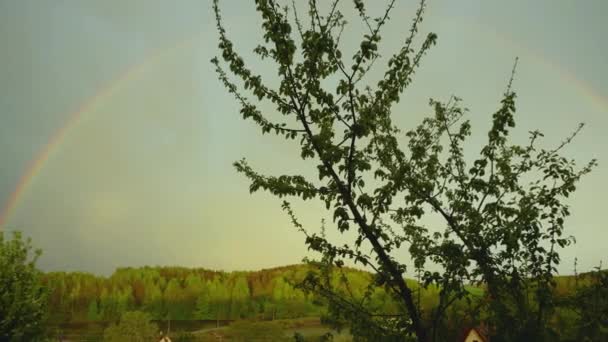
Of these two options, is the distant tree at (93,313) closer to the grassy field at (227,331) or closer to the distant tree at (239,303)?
the grassy field at (227,331)

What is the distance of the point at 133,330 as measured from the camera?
167 feet

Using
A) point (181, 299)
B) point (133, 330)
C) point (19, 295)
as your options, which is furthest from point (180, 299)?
point (19, 295)

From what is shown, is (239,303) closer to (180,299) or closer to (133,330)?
(180,299)

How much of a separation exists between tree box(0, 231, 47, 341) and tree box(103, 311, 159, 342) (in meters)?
34.3

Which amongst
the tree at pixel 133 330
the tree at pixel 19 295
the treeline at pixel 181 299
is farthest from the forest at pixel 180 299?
the tree at pixel 19 295

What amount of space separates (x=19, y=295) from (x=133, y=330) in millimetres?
36069

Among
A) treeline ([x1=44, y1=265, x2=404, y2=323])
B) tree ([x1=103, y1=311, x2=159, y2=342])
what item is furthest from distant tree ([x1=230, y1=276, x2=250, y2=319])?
tree ([x1=103, y1=311, x2=159, y2=342])

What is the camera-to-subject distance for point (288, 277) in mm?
7152

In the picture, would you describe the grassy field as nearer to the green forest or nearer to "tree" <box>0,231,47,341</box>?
the green forest

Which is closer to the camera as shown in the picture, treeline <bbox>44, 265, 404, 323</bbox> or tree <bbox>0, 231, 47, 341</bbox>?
tree <bbox>0, 231, 47, 341</bbox>

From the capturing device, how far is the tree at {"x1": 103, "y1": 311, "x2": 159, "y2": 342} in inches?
1991

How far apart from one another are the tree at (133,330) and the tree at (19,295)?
34.3 metres

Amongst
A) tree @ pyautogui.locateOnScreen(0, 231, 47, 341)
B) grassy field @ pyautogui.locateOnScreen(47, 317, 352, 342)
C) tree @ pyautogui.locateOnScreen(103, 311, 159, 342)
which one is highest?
tree @ pyautogui.locateOnScreen(0, 231, 47, 341)

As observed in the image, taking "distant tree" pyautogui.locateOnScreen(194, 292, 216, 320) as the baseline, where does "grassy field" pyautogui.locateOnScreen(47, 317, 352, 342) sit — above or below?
below
